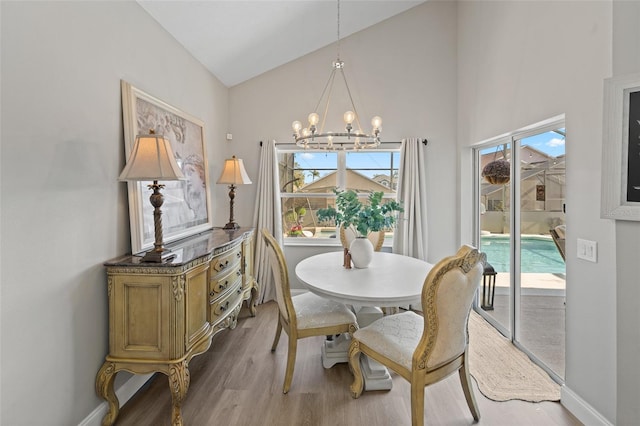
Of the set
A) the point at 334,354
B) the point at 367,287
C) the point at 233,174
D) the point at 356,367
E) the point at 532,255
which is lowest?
the point at 334,354

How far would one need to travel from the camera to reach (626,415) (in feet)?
5.43

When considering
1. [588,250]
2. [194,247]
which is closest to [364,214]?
[194,247]

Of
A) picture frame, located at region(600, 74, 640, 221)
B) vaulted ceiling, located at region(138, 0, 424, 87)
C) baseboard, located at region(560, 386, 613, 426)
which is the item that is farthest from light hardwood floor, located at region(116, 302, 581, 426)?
vaulted ceiling, located at region(138, 0, 424, 87)

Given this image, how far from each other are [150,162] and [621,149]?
252 cm

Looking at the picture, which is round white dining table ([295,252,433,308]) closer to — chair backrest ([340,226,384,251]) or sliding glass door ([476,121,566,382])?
chair backrest ([340,226,384,251])

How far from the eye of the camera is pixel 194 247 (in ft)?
7.66

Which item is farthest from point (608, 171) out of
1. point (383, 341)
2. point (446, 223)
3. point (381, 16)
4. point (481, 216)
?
point (381, 16)

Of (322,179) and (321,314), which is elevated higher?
(322,179)

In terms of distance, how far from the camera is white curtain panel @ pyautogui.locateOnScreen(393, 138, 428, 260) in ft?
12.5

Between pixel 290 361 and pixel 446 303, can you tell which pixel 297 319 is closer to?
pixel 290 361

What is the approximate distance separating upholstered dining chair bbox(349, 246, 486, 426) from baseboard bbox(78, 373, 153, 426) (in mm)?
1570

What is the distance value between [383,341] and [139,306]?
1.43 metres

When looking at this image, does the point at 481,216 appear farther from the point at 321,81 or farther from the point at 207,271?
the point at 207,271

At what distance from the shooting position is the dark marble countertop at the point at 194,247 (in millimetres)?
1843
